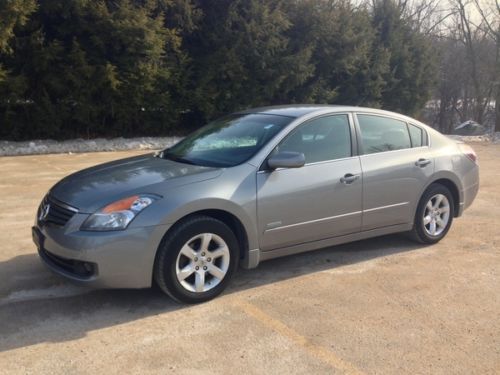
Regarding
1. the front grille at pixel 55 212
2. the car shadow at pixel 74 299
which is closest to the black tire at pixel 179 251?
the car shadow at pixel 74 299

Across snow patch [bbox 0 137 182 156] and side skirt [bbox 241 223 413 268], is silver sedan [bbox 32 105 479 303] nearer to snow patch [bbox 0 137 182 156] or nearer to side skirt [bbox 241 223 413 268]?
side skirt [bbox 241 223 413 268]

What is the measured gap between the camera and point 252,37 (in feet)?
53.5

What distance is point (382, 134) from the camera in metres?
5.55

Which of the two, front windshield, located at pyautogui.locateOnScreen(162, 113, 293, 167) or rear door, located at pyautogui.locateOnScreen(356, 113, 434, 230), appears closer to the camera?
front windshield, located at pyautogui.locateOnScreen(162, 113, 293, 167)

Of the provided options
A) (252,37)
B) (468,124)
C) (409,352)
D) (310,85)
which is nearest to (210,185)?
(409,352)

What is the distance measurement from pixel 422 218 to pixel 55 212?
3.69m

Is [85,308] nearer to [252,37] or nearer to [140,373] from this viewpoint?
[140,373]

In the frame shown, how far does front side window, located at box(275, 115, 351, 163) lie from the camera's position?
194 inches

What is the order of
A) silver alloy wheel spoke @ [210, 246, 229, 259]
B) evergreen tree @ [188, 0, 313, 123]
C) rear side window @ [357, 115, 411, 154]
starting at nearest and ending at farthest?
silver alloy wheel spoke @ [210, 246, 229, 259] → rear side window @ [357, 115, 411, 154] → evergreen tree @ [188, 0, 313, 123]

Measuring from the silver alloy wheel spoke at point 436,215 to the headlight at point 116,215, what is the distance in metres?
3.19

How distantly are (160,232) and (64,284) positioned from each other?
1228 mm

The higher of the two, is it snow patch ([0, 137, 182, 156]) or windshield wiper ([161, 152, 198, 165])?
windshield wiper ([161, 152, 198, 165])

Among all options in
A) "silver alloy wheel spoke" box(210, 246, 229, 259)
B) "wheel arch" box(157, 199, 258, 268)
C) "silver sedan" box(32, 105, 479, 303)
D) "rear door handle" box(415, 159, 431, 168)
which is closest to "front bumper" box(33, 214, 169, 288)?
"silver sedan" box(32, 105, 479, 303)

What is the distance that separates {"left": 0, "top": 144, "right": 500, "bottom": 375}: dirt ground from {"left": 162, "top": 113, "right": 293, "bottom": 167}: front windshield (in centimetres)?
112
